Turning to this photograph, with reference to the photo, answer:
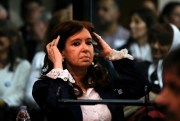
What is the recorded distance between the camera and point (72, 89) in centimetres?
534

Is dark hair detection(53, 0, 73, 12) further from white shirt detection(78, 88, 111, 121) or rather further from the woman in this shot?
white shirt detection(78, 88, 111, 121)

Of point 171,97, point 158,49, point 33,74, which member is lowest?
point 33,74

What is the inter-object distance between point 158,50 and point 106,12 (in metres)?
2.51

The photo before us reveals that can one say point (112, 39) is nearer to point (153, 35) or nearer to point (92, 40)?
point (153, 35)

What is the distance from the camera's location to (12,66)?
8.20m

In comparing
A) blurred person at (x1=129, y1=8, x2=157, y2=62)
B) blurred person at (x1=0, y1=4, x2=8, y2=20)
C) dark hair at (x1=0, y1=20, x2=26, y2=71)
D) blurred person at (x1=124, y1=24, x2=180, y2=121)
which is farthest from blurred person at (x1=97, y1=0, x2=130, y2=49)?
dark hair at (x1=0, y1=20, x2=26, y2=71)

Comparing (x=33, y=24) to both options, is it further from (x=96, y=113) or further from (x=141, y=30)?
(x=96, y=113)

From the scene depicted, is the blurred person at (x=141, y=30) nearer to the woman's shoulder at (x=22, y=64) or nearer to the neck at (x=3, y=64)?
the woman's shoulder at (x=22, y=64)

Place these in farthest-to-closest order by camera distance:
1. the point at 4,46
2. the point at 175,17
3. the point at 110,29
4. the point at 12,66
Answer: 1. the point at 110,29
2. the point at 175,17
3. the point at 4,46
4. the point at 12,66

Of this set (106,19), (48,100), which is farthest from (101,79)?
(106,19)

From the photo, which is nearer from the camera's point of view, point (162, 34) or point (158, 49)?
point (162, 34)

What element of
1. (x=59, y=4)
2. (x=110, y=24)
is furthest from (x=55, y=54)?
(x=59, y=4)

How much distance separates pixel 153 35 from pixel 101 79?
109 inches

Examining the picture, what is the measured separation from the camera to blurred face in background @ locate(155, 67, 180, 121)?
2.96m
